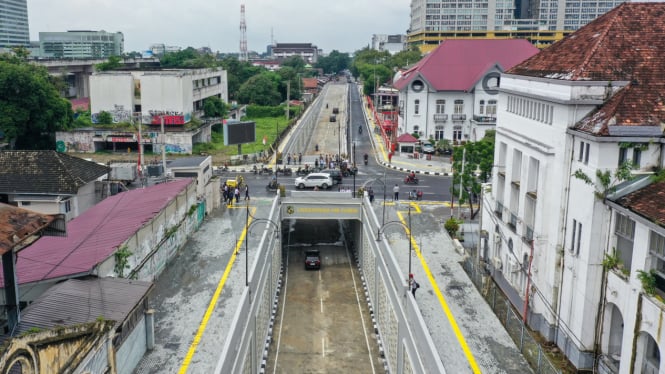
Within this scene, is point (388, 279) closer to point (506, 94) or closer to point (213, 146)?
point (506, 94)

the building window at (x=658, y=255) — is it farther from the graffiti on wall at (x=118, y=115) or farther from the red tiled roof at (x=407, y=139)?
the graffiti on wall at (x=118, y=115)

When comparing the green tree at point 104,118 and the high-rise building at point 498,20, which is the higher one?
the high-rise building at point 498,20

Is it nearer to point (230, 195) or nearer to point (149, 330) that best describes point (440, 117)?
point (230, 195)

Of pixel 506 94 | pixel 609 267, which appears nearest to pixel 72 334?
pixel 609 267

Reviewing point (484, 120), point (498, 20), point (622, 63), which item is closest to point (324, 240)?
point (622, 63)

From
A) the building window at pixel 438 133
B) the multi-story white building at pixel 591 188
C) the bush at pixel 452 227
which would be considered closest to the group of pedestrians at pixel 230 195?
the bush at pixel 452 227

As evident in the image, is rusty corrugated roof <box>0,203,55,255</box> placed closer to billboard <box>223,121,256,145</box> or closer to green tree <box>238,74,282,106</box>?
billboard <box>223,121,256,145</box>
